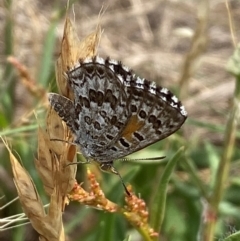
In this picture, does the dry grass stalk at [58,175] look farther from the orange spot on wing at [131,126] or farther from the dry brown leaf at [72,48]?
the orange spot on wing at [131,126]

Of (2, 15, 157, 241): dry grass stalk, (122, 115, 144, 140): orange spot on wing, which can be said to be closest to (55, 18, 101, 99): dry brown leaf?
(2, 15, 157, 241): dry grass stalk

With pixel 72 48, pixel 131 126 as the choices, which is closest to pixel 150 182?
pixel 131 126

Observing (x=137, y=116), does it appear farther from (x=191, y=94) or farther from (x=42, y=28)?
(x=42, y=28)

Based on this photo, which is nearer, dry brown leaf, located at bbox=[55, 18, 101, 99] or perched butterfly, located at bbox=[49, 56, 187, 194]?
dry brown leaf, located at bbox=[55, 18, 101, 99]

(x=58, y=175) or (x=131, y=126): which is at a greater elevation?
(x=131, y=126)

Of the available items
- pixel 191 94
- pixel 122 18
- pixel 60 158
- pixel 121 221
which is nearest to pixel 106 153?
pixel 60 158

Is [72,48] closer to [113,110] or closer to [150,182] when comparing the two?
[113,110]

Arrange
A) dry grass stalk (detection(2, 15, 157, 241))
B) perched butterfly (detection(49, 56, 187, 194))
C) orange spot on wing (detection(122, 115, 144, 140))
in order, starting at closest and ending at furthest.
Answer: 1. dry grass stalk (detection(2, 15, 157, 241))
2. perched butterfly (detection(49, 56, 187, 194))
3. orange spot on wing (detection(122, 115, 144, 140))

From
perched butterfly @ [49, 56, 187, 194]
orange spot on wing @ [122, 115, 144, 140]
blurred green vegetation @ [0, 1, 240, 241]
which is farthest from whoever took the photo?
blurred green vegetation @ [0, 1, 240, 241]

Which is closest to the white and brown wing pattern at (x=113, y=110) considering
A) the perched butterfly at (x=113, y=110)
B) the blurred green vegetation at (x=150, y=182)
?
the perched butterfly at (x=113, y=110)

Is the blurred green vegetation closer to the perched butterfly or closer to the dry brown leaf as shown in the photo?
the perched butterfly
